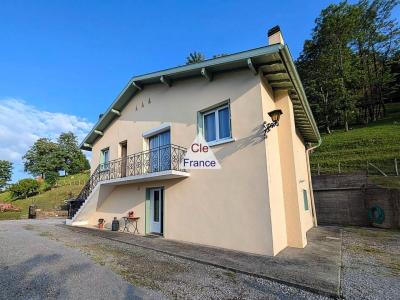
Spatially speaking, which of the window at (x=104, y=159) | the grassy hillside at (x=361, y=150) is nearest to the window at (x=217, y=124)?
the window at (x=104, y=159)

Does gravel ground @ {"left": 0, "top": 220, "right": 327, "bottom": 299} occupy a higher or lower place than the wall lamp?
lower

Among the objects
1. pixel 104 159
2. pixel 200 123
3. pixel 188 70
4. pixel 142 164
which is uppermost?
pixel 188 70

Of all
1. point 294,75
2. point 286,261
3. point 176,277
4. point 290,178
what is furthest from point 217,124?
point 176,277

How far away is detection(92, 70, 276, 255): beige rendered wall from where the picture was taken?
23.7 ft

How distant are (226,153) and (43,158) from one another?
197 feet

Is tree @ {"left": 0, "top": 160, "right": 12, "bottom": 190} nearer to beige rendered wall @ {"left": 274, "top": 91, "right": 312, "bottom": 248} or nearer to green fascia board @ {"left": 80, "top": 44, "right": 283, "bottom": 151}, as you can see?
green fascia board @ {"left": 80, "top": 44, "right": 283, "bottom": 151}

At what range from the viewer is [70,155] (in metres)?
57.8

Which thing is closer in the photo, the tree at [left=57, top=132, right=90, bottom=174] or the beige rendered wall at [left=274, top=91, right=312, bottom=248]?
the beige rendered wall at [left=274, top=91, right=312, bottom=248]

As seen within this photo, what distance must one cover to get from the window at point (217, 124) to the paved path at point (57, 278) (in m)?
5.29

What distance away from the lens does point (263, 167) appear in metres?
7.20

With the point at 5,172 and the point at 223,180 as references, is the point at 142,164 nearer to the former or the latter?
the point at 223,180

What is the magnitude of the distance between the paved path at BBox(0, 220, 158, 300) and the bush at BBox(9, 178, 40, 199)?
32.9m

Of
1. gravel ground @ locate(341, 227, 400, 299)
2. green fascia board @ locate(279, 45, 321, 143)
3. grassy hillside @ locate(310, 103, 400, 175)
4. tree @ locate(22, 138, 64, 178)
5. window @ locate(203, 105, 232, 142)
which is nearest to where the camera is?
A: gravel ground @ locate(341, 227, 400, 299)

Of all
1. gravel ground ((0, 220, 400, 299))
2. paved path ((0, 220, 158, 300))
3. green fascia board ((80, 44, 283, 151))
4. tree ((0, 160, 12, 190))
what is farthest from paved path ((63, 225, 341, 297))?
tree ((0, 160, 12, 190))
